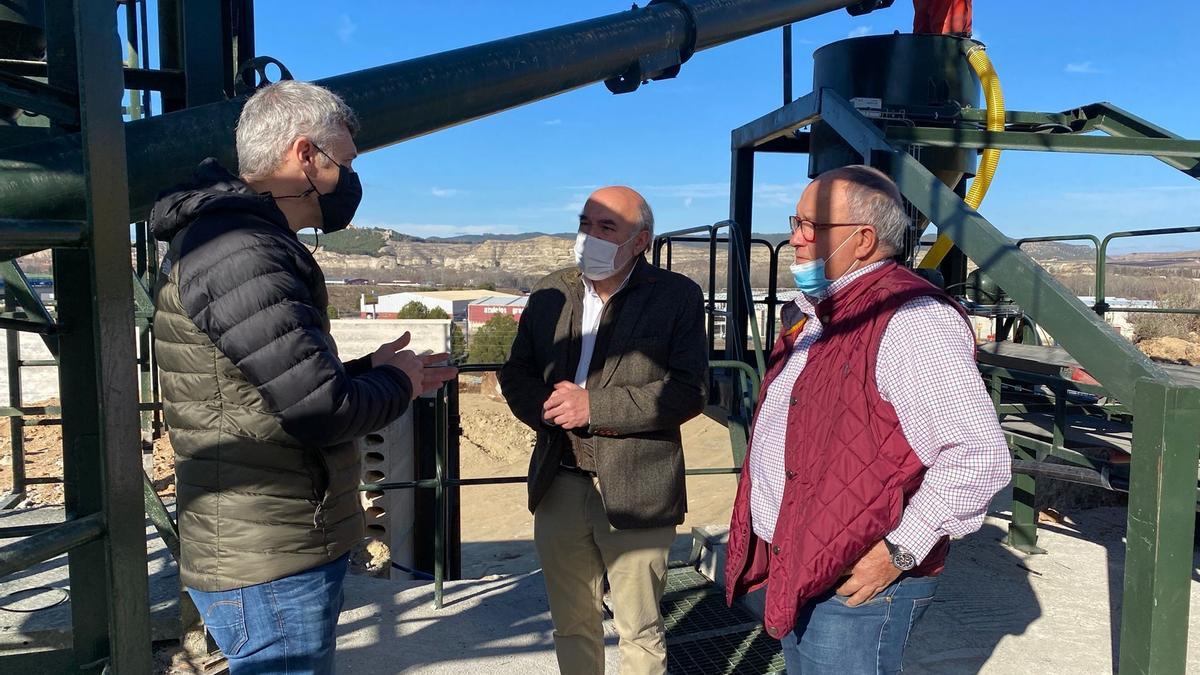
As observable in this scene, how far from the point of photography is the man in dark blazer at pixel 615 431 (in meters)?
2.41

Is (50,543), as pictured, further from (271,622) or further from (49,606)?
(49,606)

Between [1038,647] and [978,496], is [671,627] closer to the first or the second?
[1038,647]

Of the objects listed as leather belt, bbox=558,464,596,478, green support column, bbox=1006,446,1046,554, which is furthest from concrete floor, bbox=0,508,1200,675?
leather belt, bbox=558,464,596,478

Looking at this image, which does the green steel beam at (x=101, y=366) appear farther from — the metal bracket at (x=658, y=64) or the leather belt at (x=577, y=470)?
the metal bracket at (x=658, y=64)

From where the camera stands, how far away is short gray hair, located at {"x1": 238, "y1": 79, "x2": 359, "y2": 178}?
1.65 m

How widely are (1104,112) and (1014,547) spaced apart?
10.1ft

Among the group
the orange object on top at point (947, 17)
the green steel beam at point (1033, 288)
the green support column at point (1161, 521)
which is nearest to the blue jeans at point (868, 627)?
the green support column at point (1161, 521)

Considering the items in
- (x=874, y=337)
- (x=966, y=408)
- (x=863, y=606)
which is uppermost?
(x=874, y=337)

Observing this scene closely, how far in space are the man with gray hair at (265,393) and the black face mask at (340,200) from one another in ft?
0.03

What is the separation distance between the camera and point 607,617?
359 cm

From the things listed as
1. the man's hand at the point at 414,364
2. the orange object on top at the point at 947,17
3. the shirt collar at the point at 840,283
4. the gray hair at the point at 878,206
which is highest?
the orange object on top at the point at 947,17

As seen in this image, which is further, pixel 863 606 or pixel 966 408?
pixel 863 606

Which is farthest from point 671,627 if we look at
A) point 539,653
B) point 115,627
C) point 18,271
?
point 18,271

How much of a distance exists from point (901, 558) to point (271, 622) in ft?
4.16
